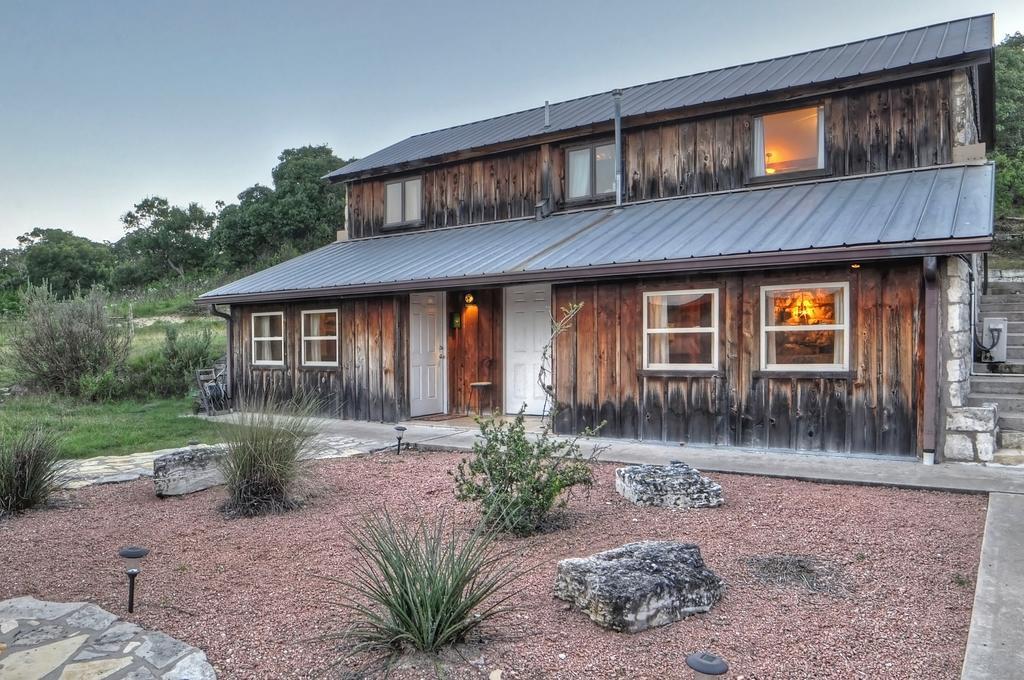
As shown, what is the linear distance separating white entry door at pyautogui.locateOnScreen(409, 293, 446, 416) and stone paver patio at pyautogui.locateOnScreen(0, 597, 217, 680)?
24.3 ft

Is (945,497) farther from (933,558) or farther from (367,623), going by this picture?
(367,623)

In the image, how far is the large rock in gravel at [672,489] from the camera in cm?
505

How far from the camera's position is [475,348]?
11.6 metres

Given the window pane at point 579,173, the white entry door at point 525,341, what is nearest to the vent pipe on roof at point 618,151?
the window pane at point 579,173

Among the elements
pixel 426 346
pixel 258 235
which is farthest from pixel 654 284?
pixel 258 235

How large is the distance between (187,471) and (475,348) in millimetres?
6243

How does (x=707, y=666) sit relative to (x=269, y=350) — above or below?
below

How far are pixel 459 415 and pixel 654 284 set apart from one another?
4580 millimetres

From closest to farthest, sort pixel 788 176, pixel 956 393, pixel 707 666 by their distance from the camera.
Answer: pixel 707 666, pixel 956 393, pixel 788 176

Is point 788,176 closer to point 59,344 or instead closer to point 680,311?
point 680,311

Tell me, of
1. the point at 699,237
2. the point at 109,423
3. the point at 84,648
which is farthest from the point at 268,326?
the point at 84,648

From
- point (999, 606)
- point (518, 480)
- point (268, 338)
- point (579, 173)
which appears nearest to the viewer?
point (999, 606)

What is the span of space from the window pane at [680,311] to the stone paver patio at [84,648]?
638 centimetres

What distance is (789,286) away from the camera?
23.9 ft
